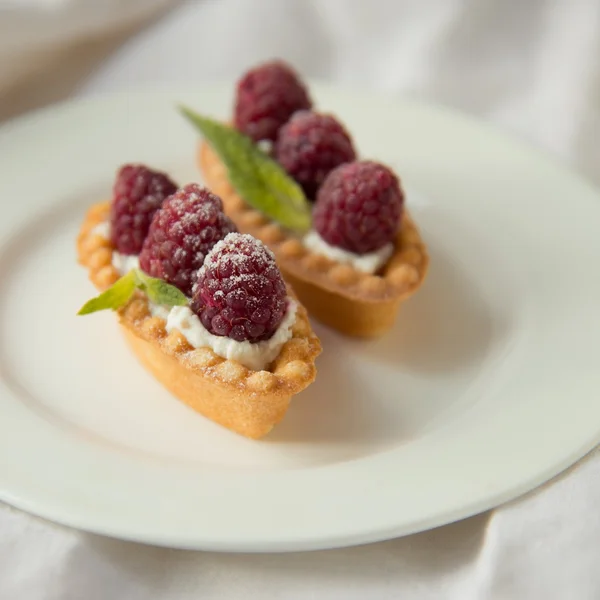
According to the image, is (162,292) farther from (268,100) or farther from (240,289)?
(268,100)

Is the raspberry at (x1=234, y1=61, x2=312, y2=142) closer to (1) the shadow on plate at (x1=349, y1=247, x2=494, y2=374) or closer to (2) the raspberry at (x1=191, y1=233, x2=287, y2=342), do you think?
(1) the shadow on plate at (x1=349, y1=247, x2=494, y2=374)

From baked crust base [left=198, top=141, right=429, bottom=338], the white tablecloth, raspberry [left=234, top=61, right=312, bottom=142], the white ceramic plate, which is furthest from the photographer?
the white tablecloth

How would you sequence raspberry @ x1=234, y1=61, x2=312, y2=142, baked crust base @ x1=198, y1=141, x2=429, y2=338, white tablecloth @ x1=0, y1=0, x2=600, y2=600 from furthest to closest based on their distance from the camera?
1. white tablecloth @ x1=0, y1=0, x2=600, y2=600
2. raspberry @ x1=234, y1=61, x2=312, y2=142
3. baked crust base @ x1=198, y1=141, x2=429, y2=338

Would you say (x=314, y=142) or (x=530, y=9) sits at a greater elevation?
(x=314, y=142)

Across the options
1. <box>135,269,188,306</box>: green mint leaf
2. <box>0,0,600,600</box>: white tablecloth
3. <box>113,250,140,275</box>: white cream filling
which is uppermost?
<box>135,269,188,306</box>: green mint leaf

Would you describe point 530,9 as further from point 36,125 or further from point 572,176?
point 36,125

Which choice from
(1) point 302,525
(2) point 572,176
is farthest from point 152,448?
(2) point 572,176

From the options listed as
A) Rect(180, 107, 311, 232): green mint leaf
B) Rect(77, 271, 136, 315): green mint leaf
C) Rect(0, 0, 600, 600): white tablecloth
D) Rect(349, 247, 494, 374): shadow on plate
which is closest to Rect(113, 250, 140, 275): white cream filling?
Rect(77, 271, 136, 315): green mint leaf
